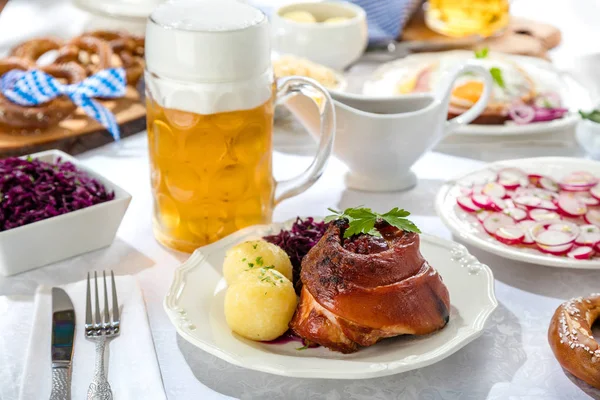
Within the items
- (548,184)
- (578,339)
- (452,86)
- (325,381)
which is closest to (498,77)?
(452,86)

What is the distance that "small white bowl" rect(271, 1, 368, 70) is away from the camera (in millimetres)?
2191

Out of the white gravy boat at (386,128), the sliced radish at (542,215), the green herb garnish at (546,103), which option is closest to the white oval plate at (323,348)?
the sliced radish at (542,215)

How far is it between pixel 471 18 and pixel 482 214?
1324 mm

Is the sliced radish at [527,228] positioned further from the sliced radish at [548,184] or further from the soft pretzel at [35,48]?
the soft pretzel at [35,48]

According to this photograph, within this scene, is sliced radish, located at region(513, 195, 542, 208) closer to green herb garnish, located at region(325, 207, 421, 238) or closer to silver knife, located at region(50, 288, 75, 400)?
green herb garnish, located at region(325, 207, 421, 238)

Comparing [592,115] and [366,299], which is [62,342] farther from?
[592,115]

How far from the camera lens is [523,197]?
4.87ft

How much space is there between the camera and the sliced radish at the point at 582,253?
4.23 ft

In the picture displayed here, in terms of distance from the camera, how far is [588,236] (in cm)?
133

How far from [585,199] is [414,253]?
568 millimetres

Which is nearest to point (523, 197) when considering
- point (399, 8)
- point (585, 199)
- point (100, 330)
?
point (585, 199)

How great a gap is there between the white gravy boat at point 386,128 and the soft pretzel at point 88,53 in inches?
26.8

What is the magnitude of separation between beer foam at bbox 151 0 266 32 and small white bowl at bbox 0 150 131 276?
0.32 m

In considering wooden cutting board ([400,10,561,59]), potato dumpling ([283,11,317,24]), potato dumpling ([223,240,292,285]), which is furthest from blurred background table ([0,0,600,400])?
wooden cutting board ([400,10,561,59])
